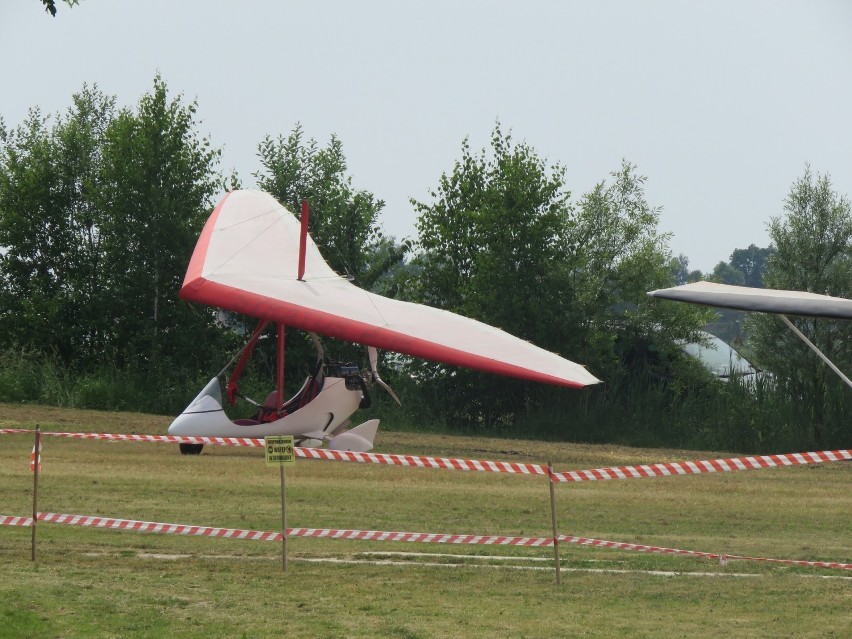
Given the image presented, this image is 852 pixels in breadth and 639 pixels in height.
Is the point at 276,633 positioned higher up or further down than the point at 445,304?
further down

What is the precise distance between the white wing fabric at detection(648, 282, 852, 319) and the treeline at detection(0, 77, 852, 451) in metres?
14.3

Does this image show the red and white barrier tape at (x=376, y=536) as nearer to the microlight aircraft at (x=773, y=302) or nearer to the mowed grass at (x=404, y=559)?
the mowed grass at (x=404, y=559)

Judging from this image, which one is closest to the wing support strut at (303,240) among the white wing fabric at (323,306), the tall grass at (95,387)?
the white wing fabric at (323,306)

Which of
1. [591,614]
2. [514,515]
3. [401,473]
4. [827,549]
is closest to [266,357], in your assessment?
[401,473]

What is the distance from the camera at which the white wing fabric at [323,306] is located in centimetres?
1688

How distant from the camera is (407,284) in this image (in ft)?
119

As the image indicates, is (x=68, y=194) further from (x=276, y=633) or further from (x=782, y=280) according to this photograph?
(x=276, y=633)

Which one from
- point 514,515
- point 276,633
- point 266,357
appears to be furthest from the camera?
point 266,357

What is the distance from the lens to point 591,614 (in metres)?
8.08

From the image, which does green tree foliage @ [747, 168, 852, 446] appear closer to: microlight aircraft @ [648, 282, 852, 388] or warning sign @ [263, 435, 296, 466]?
microlight aircraft @ [648, 282, 852, 388]

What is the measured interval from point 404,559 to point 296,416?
10.4m

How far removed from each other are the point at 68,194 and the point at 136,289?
5168 millimetres

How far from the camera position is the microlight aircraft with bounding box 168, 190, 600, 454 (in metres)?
17.3

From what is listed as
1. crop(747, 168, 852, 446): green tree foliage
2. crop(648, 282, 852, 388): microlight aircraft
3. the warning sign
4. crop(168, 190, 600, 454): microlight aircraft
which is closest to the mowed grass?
the warning sign
